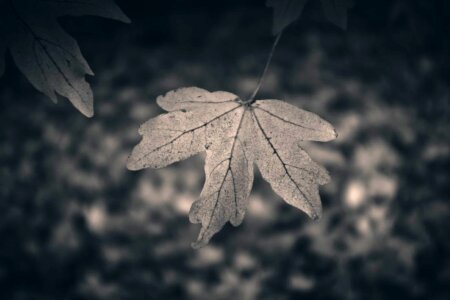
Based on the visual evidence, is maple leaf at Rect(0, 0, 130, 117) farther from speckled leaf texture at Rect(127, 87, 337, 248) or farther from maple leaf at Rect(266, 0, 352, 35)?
maple leaf at Rect(266, 0, 352, 35)

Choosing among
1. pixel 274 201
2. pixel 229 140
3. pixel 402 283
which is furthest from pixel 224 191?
pixel 402 283

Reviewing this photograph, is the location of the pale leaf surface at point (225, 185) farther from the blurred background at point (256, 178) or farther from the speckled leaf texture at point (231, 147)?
the blurred background at point (256, 178)

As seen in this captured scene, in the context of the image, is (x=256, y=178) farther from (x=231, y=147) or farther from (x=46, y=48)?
(x=46, y=48)

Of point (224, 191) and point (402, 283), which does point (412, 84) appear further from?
point (224, 191)

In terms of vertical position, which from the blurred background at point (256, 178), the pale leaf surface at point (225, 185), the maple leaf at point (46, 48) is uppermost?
the maple leaf at point (46, 48)

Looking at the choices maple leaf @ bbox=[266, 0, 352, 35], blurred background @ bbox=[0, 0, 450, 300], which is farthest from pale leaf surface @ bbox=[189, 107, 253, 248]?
blurred background @ bbox=[0, 0, 450, 300]

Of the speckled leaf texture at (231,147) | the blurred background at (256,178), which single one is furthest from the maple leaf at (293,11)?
the blurred background at (256,178)

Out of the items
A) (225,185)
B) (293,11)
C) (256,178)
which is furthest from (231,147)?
(256,178)
